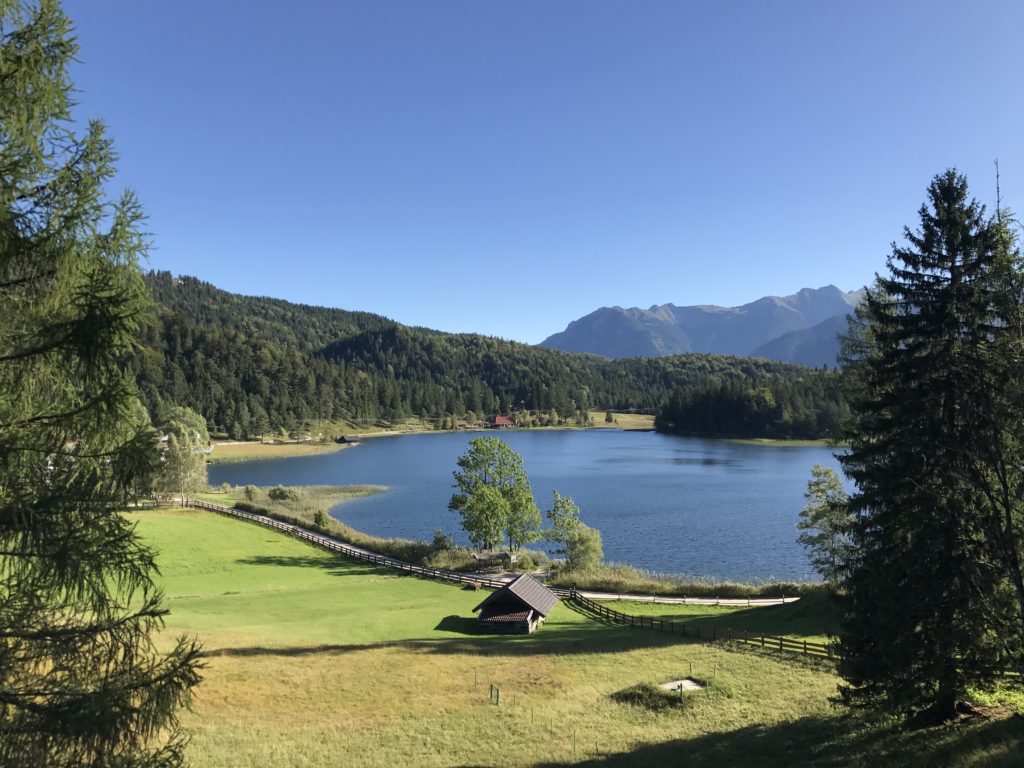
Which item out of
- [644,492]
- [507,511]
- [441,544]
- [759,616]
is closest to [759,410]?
[644,492]

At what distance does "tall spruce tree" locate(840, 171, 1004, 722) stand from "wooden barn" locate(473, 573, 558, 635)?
21.1 metres

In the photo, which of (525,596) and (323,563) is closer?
(525,596)

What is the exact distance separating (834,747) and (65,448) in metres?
19.9

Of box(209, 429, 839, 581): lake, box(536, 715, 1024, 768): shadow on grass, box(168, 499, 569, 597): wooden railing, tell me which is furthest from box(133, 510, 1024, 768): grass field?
box(209, 429, 839, 581): lake

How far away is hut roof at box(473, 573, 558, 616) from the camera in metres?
37.8

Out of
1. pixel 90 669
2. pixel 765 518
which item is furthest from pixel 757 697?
pixel 765 518

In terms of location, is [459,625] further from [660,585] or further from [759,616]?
[759,616]

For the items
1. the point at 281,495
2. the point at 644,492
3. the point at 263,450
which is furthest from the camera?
the point at 263,450

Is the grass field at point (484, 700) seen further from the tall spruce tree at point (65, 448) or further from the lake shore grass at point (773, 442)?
the lake shore grass at point (773, 442)

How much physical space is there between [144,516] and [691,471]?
274 feet

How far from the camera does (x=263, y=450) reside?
151 m

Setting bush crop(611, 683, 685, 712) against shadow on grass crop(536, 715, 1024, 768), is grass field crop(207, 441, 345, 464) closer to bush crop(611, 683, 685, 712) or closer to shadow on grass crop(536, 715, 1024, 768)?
bush crop(611, 683, 685, 712)

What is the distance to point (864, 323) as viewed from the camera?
30.0 meters

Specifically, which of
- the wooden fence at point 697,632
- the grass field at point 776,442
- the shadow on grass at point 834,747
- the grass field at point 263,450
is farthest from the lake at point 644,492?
the shadow on grass at point 834,747
